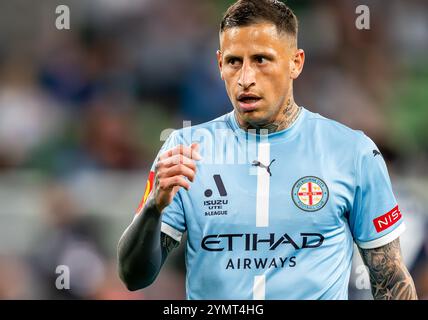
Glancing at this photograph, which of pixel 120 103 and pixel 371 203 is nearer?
pixel 371 203

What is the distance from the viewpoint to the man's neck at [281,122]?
3891 mm

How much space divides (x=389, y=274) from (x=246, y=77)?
3.71 feet

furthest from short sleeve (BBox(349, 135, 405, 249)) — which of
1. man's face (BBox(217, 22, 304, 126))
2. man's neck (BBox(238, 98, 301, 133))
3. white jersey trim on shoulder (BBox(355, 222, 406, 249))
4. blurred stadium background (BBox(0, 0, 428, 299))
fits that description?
blurred stadium background (BBox(0, 0, 428, 299))

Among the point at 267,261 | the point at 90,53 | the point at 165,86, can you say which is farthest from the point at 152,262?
the point at 90,53

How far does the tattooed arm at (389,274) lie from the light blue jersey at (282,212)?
49 mm

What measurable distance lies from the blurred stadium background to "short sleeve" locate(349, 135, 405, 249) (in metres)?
2.21

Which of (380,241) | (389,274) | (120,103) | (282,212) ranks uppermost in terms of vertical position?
(120,103)

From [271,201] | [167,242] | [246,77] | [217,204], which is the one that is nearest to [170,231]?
[167,242]

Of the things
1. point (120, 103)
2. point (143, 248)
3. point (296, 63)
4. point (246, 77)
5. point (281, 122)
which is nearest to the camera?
point (143, 248)

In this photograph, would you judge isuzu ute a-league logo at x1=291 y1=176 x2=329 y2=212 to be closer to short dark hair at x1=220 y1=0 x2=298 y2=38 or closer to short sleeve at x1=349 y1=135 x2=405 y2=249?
short sleeve at x1=349 y1=135 x2=405 y2=249

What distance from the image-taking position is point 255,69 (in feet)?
12.5

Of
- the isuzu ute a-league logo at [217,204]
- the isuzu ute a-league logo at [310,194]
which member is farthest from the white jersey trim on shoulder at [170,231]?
the isuzu ute a-league logo at [310,194]

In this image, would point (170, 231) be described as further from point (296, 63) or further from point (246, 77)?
point (296, 63)

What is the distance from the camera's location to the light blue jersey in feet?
12.0
